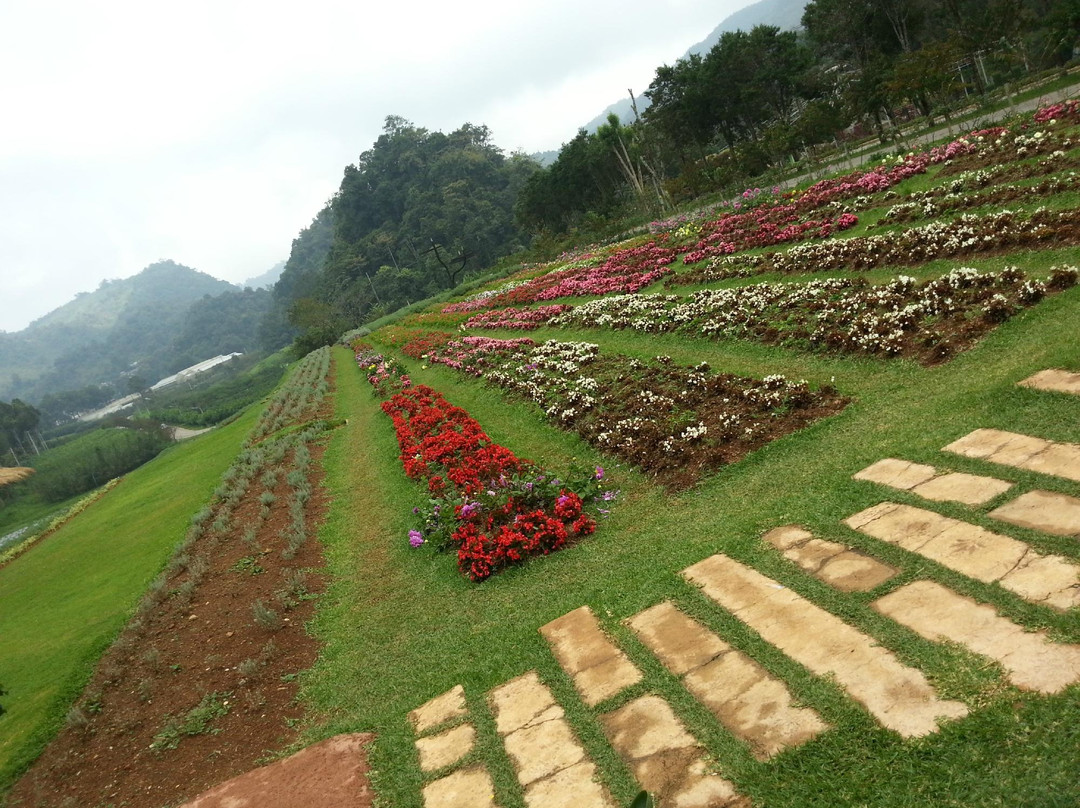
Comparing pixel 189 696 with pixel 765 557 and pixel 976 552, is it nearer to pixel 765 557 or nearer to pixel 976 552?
pixel 765 557

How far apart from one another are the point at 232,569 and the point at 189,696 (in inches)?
118

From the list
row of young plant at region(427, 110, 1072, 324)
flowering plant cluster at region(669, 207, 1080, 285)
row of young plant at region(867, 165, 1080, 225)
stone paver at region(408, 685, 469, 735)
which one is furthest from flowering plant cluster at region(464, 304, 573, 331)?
stone paver at region(408, 685, 469, 735)

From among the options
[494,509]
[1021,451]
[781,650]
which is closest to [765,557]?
[781,650]

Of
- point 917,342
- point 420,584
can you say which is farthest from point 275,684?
point 917,342

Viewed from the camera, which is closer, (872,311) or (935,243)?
(872,311)

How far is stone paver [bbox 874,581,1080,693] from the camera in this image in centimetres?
273

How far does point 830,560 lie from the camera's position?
4180 millimetres

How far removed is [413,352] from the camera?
2339cm

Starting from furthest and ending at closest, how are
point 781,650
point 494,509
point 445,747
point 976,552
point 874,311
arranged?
point 874,311 < point 494,509 < point 445,747 < point 976,552 < point 781,650

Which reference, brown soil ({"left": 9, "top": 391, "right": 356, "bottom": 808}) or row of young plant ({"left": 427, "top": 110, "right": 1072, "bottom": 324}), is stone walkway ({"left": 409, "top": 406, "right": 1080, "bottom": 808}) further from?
row of young plant ({"left": 427, "top": 110, "right": 1072, "bottom": 324})

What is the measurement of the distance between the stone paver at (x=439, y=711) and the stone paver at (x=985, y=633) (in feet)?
9.23

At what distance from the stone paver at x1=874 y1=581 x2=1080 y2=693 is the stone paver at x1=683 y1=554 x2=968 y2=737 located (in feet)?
0.94

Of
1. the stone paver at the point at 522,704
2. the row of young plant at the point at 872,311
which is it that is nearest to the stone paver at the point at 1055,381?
the row of young plant at the point at 872,311

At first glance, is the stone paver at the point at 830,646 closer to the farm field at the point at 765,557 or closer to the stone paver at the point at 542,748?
the farm field at the point at 765,557
